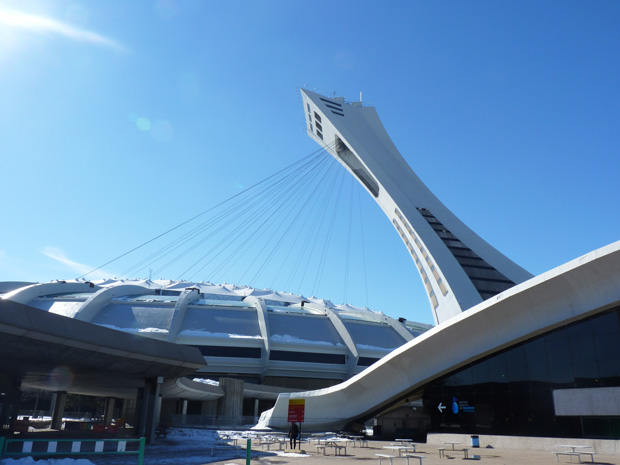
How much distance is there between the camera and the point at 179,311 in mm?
50312

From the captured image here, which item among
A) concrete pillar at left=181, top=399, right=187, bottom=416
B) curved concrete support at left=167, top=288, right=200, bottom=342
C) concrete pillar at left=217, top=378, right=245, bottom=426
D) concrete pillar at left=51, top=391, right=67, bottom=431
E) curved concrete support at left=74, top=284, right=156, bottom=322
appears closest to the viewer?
concrete pillar at left=51, top=391, right=67, bottom=431

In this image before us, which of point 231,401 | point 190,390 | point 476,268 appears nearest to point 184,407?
point 231,401

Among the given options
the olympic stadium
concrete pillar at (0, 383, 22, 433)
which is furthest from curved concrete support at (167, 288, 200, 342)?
concrete pillar at (0, 383, 22, 433)

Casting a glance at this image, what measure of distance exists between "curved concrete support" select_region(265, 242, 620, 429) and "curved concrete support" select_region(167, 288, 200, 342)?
68.0ft

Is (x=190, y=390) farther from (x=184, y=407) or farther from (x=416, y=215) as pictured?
(x=416, y=215)

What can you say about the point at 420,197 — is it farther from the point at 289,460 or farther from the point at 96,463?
the point at 96,463

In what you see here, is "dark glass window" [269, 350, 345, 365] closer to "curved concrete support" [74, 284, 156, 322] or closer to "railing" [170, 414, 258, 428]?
"railing" [170, 414, 258, 428]

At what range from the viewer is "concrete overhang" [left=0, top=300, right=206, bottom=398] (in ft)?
45.1

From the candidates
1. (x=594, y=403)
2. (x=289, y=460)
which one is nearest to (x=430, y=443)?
(x=594, y=403)

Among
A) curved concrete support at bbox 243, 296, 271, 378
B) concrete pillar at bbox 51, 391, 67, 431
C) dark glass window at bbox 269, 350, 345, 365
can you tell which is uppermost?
curved concrete support at bbox 243, 296, 271, 378

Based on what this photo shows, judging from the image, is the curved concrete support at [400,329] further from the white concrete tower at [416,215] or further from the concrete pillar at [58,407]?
the concrete pillar at [58,407]

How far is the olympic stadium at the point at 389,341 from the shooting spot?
17734 mm

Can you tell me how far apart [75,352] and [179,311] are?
3425 centimetres

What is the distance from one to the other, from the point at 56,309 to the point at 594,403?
5011 cm
